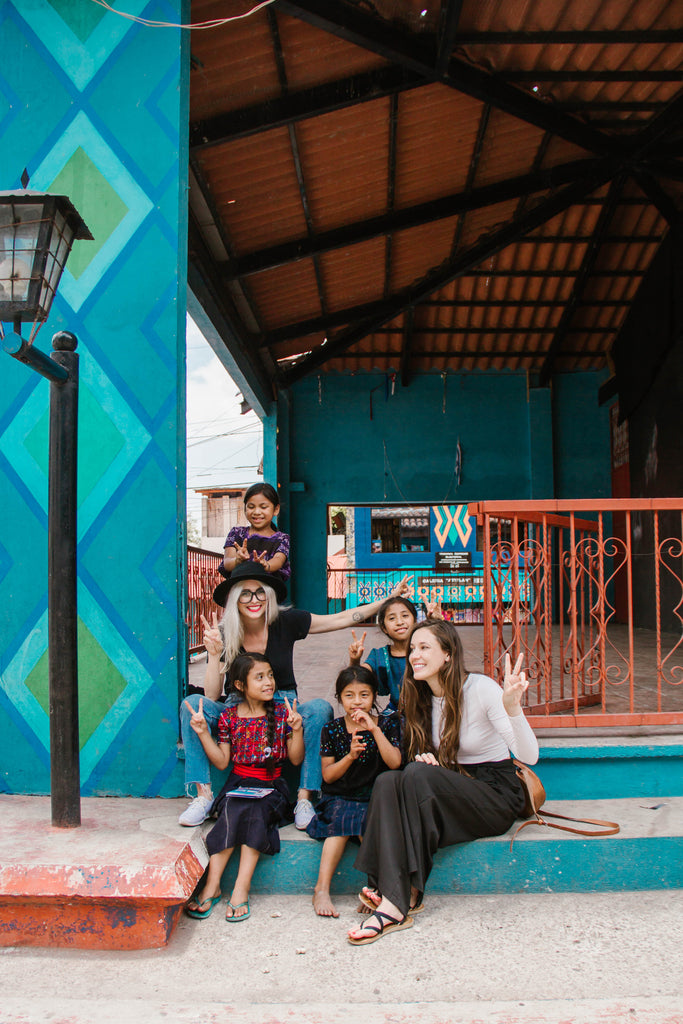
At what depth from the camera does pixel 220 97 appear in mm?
5555

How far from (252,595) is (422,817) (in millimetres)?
1269

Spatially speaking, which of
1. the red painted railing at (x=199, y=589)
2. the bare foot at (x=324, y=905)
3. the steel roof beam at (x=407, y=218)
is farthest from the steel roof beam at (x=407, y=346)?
the bare foot at (x=324, y=905)

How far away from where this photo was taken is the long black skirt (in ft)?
9.45

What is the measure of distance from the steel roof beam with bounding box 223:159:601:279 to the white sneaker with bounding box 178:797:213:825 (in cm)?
586

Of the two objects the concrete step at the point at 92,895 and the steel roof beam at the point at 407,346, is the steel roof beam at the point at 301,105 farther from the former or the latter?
the concrete step at the point at 92,895

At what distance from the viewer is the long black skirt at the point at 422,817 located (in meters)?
2.88

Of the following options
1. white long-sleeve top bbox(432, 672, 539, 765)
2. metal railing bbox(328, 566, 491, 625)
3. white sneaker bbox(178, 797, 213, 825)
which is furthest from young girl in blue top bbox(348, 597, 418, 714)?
metal railing bbox(328, 566, 491, 625)

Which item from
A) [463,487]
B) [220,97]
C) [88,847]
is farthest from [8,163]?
[463,487]

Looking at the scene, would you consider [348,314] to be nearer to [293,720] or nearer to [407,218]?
[407,218]

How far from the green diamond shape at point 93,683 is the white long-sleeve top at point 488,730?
149cm

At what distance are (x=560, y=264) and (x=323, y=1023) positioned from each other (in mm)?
10079

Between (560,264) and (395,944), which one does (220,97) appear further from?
(560,264)

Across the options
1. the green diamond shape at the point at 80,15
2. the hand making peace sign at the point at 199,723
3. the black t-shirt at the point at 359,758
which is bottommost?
the black t-shirt at the point at 359,758

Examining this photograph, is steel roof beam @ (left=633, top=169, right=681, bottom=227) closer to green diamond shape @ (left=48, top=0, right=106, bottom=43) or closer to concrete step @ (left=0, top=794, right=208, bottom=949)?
green diamond shape @ (left=48, top=0, right=106, bottom=43)
